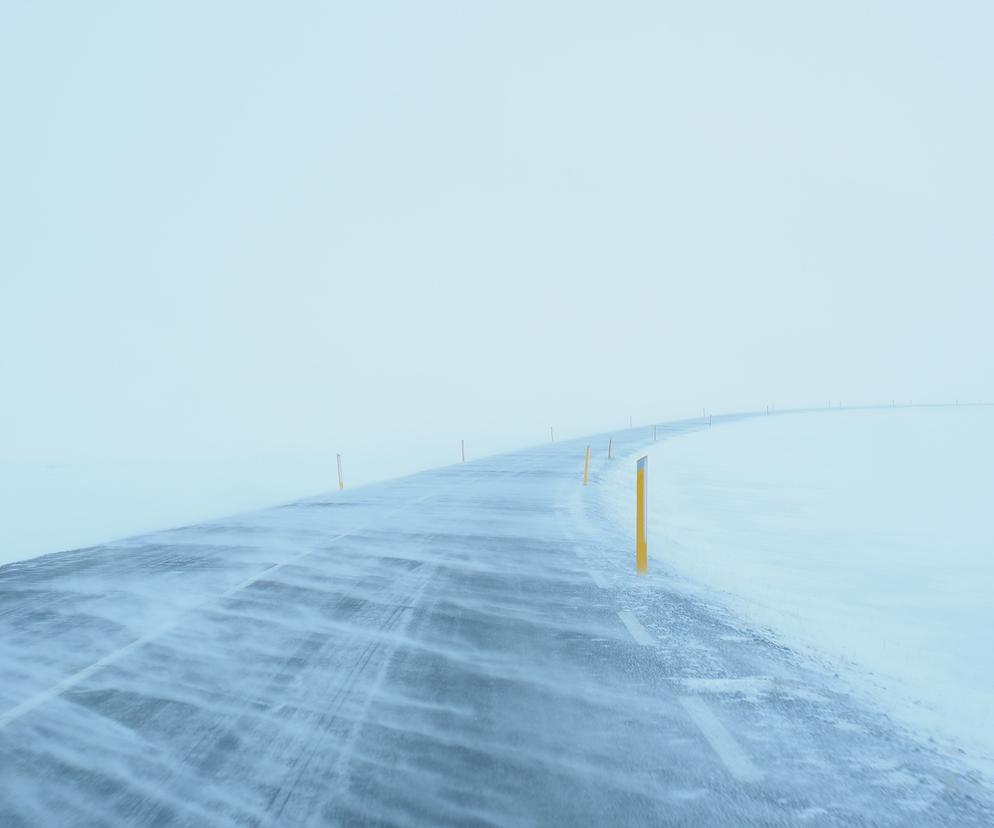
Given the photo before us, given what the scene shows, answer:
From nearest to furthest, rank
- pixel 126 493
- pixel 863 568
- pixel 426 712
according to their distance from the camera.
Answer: pixel 426 712 → pixel 863 568 → pixel 126 493

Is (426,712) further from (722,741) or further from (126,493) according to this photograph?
(126,493)

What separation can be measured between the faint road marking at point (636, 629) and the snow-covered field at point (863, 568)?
1157 mm

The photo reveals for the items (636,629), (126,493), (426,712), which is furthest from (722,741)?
(126,493)

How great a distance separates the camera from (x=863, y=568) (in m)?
9.43

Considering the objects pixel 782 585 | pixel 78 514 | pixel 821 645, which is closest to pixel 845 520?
pixel 782 585

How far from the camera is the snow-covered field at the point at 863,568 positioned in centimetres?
482

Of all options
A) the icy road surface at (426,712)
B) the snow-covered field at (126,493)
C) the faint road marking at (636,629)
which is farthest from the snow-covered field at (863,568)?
the snow-covered field at (126,493)

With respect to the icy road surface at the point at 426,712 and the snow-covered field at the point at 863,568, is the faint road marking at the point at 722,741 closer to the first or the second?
the icy road surface at the point at 426,712

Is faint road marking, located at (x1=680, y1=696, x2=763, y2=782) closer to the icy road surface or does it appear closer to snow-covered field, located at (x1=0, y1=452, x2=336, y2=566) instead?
the icy road surface

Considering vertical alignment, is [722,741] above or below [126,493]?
below

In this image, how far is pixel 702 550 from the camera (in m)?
10.4

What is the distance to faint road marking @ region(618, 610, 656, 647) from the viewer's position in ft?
18.0

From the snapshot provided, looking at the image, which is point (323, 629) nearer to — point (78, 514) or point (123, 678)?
point (123, 678)

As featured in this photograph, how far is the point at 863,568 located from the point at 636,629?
18.1ft
